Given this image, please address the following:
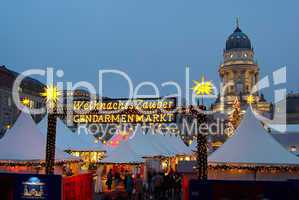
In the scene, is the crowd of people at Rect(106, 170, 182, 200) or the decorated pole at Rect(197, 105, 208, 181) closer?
the decorated pole at Rect(197, 105, 208, 181)

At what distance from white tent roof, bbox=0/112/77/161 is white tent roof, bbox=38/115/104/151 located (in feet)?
29.7

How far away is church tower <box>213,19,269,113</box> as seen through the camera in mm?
93250

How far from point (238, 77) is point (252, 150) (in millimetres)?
81154

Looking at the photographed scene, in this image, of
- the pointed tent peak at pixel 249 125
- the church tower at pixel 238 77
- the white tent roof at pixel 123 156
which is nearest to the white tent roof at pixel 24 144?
the white tent roof at pixel 123 156

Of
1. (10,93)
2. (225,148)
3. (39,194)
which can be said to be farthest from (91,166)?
(10,93)

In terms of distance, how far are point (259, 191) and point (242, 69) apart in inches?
A: 3352

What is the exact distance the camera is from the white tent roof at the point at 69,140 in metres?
29.2

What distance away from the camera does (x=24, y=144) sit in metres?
18.9

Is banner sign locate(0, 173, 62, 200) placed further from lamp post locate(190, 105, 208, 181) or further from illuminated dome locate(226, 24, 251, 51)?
illuminated dome locate(226, 24, 251, 51)

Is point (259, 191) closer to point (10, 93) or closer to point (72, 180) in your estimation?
point (72, 180)

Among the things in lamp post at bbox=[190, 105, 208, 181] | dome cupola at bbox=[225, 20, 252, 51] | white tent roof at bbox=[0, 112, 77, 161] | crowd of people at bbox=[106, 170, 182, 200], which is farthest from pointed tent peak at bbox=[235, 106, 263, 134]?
dome cupola at bbox=[225, 20, 252, 51]

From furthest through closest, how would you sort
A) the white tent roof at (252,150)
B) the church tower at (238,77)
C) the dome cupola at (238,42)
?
the dome cupola at (238,42) < the church tower at (238,77) < the white tent roof at (252,150)

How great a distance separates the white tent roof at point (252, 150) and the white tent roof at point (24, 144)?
7.23 m

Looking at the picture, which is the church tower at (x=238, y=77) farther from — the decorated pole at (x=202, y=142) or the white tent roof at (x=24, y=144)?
the decorated pole at (x=202, y=142)
